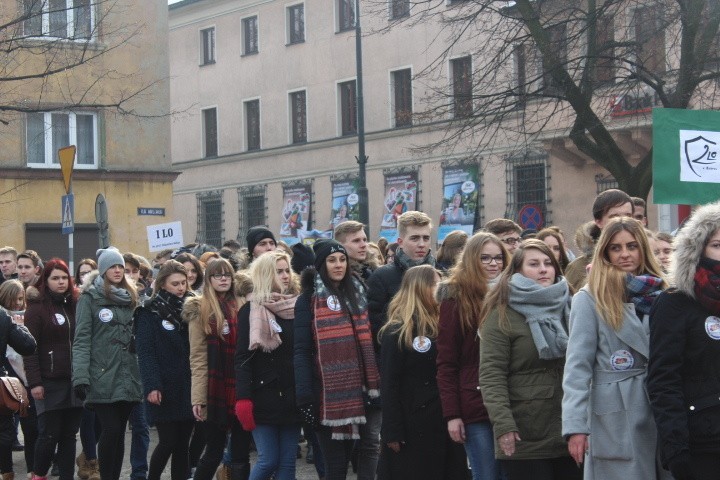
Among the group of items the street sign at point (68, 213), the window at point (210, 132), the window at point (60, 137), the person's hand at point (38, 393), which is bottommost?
the person's hand at point (38, 393)

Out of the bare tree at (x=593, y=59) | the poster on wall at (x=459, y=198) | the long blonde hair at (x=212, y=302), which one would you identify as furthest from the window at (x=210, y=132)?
the long blonde hair at (x=212, y=302)

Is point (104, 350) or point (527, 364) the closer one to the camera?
point (527, 364)

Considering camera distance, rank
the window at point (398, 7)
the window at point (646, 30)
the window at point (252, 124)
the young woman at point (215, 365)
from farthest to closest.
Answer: the window at point (252, 124) → the window at point (398, 7) → the window at point (646, 30) → the young woman at point (215, 365)

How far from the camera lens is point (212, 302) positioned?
405 inches

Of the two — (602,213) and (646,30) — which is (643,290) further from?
(646,30)

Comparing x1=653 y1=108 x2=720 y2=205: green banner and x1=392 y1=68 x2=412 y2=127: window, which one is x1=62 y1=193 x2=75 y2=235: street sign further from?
x1=392 y1=68 x2=412 y2=127: window

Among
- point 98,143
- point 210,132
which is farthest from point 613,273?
point 210,132

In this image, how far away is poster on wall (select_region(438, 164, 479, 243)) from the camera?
4047 centimetres

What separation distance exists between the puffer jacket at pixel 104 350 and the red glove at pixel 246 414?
75.9 inches

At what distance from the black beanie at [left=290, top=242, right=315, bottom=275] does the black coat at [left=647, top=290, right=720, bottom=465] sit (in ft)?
14.8

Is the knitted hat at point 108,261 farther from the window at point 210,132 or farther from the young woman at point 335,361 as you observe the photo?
the window at point 210,132

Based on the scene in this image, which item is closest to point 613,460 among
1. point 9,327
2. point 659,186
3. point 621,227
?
point 621,227

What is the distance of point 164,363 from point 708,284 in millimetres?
5492

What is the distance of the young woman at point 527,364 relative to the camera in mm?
7160
